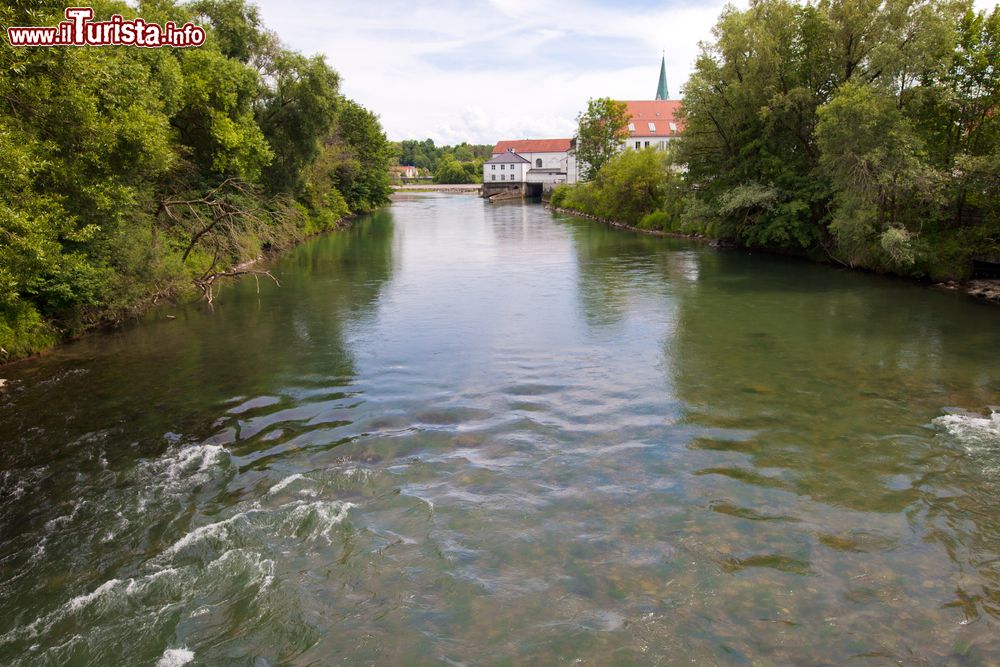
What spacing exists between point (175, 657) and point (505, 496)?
15.6 ft

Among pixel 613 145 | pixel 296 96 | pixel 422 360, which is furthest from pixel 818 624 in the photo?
pixel 613 145

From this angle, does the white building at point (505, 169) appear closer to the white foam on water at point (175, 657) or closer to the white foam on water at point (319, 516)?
the white foam on water at point (319, 516)

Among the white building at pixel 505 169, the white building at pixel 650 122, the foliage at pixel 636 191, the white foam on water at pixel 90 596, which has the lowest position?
the white foam on water at pixel 90 596

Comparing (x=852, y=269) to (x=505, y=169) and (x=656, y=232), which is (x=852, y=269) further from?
(x=505, y=169)

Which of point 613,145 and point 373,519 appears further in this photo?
→ point 613,145

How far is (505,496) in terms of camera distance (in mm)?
10039

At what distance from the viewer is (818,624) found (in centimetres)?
723

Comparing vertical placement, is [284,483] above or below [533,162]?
below

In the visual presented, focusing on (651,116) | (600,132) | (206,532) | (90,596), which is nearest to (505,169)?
(651,116)

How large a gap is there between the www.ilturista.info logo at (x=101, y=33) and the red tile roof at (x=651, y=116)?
8848 cm

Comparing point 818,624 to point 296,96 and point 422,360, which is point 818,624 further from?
point 296,96

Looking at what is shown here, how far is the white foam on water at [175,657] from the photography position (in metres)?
6.71

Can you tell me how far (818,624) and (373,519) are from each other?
567cm

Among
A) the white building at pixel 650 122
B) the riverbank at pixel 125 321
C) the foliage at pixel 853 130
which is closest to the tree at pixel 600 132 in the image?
the white building at pixel 650 122
